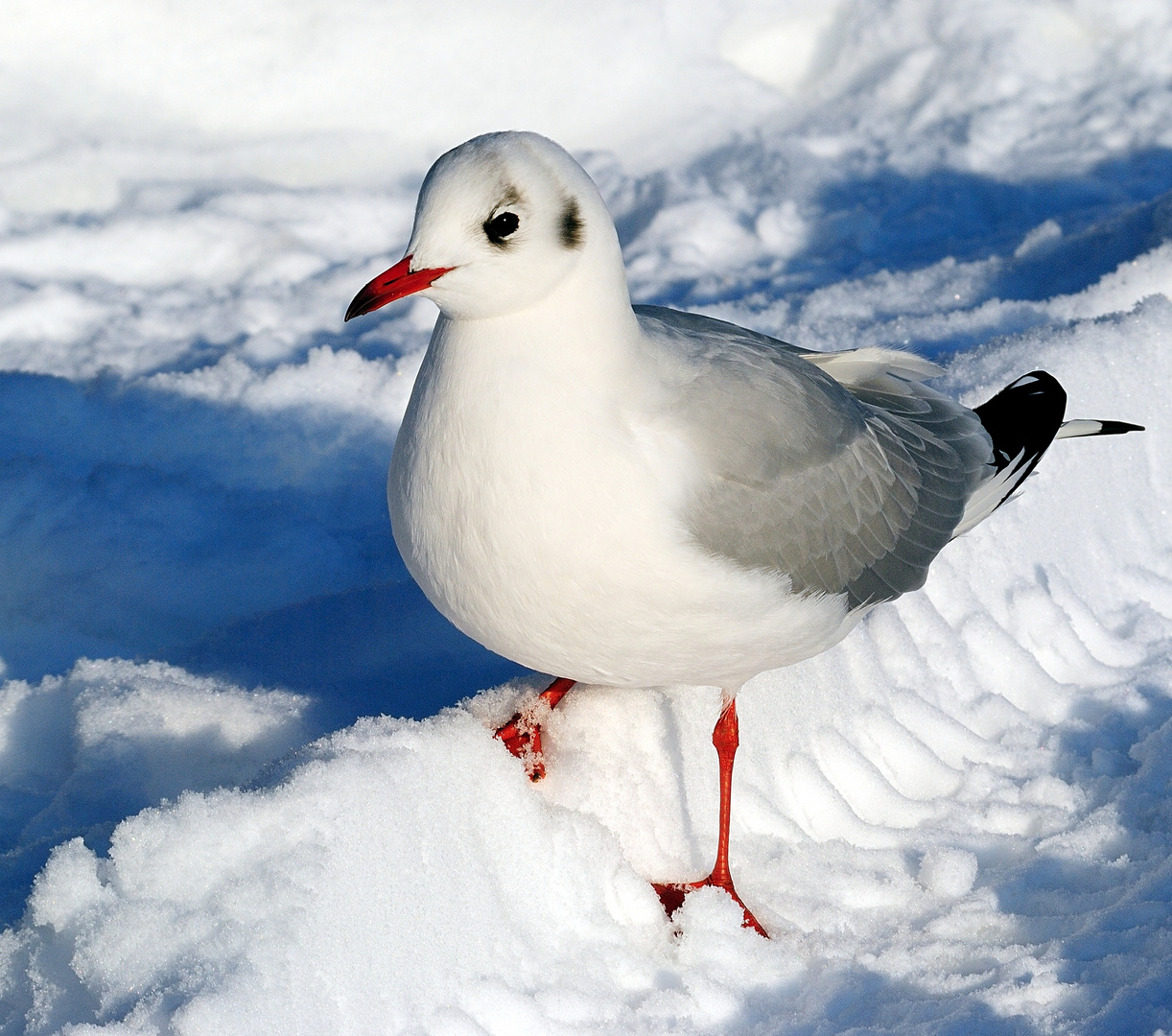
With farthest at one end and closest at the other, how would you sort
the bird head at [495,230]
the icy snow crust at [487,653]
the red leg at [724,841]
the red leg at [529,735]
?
the red leg at [529,735] → the red leg at [724,841] → the icy snow crust at [487,653] → the bird head at [495,230]

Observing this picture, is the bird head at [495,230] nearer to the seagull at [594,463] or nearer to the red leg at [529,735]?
the seagull at [594,463]

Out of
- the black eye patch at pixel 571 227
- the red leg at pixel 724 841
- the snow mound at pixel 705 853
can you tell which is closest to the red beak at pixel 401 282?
the black eye patch at pixel 571 227

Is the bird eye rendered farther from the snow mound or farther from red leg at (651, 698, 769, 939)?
red leg at (651, 698, 769, 939)

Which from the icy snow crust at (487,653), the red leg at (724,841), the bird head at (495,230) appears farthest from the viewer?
the red leg at (724,841)

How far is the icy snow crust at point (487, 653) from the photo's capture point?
226 cm

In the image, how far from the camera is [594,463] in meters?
2.14

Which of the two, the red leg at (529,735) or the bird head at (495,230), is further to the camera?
the red leg at (529,735)

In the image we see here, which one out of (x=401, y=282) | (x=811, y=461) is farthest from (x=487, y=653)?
(x=401, y=282)

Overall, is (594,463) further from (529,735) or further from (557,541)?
(529,735)

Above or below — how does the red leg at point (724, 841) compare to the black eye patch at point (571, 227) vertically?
below

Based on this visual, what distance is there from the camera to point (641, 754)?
113 inches

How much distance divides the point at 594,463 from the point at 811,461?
57 centimetres

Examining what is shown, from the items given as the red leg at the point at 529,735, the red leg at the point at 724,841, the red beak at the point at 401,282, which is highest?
the red beak at the point at 401,282

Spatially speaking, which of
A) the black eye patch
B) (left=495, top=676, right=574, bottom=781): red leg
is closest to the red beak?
the black eye patch
